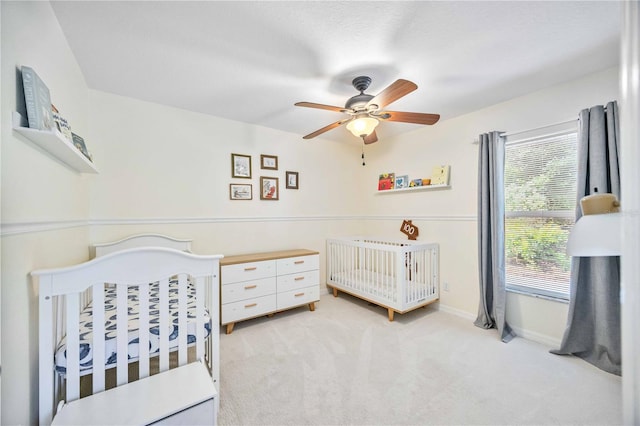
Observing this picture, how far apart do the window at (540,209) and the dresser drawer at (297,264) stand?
1.99 metres

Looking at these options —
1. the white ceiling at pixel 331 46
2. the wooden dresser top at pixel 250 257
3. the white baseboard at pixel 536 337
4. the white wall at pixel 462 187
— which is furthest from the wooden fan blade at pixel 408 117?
the white baseboard at pixel 536 337

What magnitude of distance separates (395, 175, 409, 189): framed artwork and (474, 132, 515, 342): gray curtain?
91 cm

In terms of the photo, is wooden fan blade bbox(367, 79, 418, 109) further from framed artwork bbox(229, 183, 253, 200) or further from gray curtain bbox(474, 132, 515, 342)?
framed artwork bbox(229, 183, 253, 200)

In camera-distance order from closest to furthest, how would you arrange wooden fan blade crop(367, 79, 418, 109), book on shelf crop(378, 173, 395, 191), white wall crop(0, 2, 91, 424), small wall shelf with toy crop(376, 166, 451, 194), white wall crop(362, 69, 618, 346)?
white wall crop(0, 2, 91, 424), wooden fan blade crop(367, 79, 418, 109), white wall crop(362, 69, 618, 346), small wall shelf with toy crop(376, 166, 451, 194), book on shelf crop(378, 173, 395, 191)

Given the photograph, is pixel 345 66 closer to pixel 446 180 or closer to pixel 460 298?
pixel 446 180

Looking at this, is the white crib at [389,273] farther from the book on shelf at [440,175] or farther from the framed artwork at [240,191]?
the framed artwork at [240,191]

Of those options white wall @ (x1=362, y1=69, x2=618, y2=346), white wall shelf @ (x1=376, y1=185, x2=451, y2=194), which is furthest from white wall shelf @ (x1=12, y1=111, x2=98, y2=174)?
white wall @ (x1=362, y1=69, x2=618, y2=346)

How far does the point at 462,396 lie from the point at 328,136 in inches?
120

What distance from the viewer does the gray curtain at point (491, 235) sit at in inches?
94.2

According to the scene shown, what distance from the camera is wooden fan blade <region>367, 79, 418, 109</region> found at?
5.13 feet

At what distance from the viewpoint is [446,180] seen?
2.88 meters

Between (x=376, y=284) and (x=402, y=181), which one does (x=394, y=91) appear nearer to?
(x=402, y=181)

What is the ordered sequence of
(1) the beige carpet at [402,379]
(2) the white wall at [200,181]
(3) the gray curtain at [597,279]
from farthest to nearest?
1. (2) the white wall at [200,181]
2. (3) the gray curtain at [597,279]
3. (1) the beige carpet at [402,379]

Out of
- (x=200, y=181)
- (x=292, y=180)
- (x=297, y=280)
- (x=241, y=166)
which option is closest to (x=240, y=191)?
(x=241, y=166)
